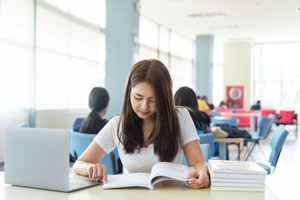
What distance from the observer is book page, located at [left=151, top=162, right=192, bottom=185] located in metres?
1.43

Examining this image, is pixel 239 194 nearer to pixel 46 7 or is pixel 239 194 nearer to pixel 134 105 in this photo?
pixel 134 105

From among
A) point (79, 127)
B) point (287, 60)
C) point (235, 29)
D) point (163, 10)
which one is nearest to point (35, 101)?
point (79, 127)

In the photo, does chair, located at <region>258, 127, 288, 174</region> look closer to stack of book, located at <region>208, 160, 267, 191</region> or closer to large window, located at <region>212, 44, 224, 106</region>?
stack of book, located at <region>208, 160, 267, 191</region>

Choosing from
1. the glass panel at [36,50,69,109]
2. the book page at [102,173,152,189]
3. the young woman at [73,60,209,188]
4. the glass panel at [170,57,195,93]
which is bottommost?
the book page at [102,173,152,189]

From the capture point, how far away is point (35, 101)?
646 cm

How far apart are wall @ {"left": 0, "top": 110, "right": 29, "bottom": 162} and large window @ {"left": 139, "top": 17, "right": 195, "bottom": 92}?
15.2 feet

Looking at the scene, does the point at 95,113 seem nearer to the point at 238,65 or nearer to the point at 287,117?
the point at 287,117

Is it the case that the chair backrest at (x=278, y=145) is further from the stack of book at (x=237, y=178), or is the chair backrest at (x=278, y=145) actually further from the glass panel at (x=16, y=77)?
the glass panel at (x=16, y=77)

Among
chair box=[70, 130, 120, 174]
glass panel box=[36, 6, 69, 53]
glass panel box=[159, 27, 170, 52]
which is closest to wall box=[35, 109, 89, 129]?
glass panel box=[36, 6, 69, 53]

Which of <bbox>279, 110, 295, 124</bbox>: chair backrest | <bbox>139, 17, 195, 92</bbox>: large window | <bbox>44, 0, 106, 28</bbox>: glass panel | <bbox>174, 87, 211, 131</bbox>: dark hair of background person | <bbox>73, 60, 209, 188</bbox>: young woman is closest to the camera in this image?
<bbox>73, 60, 209, 188</bbox>: young woman

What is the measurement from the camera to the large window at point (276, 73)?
49.3 ft

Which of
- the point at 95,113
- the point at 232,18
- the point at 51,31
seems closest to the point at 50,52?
the point at 51,31

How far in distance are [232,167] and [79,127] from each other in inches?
91.3

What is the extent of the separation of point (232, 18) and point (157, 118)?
29.9 ft
